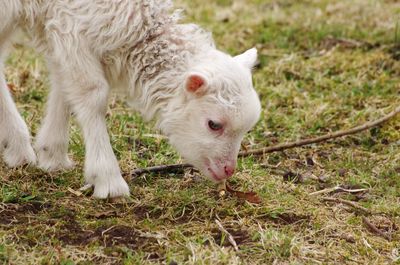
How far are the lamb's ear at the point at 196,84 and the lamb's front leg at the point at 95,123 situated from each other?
23.9 inches

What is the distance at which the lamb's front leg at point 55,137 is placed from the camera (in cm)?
602

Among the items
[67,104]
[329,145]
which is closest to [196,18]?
[329,145]

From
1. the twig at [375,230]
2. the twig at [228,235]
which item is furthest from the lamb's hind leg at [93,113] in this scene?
the twig at [375,230]

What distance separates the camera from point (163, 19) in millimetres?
5668

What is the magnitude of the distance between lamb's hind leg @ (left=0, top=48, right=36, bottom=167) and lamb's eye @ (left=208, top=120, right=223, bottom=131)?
148 cm

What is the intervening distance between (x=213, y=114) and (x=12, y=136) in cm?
164

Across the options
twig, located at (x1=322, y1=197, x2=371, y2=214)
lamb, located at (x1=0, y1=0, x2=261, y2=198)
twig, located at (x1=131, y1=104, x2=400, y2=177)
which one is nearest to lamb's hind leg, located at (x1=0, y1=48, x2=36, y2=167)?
lamb, located at (x1=0, y1=0, x2=261, y2=198)

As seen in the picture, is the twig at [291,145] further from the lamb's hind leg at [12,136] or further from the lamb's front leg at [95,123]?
the lamb's hind leg at [12,136]

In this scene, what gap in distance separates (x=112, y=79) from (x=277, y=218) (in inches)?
56.2

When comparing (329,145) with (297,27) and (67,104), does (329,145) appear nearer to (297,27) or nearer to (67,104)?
(67,104)

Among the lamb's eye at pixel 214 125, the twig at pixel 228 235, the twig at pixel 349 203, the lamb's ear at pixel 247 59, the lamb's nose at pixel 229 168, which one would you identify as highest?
the lamb's ear at pixel 247 59

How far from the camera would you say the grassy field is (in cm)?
496

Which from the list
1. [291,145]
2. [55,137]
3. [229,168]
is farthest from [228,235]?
[291,145]

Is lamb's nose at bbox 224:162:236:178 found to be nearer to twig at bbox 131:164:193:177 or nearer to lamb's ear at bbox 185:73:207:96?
lamb's ear at bbox 185:73:207:96
